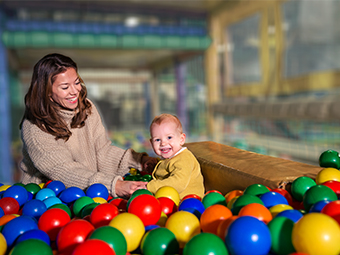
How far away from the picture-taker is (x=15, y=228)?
78 cm

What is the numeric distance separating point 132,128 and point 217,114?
2762mm

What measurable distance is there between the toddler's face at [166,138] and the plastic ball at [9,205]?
531 millimetres

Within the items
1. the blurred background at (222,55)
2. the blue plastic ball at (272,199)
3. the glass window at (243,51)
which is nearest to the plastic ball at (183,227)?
the blue plastic ball at (272,199)

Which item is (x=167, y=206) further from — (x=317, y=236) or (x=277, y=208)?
(x=317, y=236)

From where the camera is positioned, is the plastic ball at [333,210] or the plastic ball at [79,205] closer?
the plastic ball at [333,210]

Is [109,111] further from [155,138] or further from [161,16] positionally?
[155,138]

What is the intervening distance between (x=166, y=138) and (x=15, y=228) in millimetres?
629

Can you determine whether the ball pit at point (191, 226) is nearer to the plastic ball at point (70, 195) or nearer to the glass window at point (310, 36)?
the plastic ball at point (70, 195)

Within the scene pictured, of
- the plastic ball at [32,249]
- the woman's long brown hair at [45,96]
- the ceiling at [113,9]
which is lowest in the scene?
the plastic ball at [32,249]

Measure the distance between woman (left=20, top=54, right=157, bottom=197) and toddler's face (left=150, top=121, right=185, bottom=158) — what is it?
173 millimetres

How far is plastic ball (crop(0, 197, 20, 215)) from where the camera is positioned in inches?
40.1

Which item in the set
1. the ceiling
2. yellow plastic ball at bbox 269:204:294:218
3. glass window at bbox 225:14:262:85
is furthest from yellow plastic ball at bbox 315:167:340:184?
the ceiling

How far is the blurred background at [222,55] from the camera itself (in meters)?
2.90

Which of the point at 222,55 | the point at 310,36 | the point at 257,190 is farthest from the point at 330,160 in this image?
the point at 222,55
